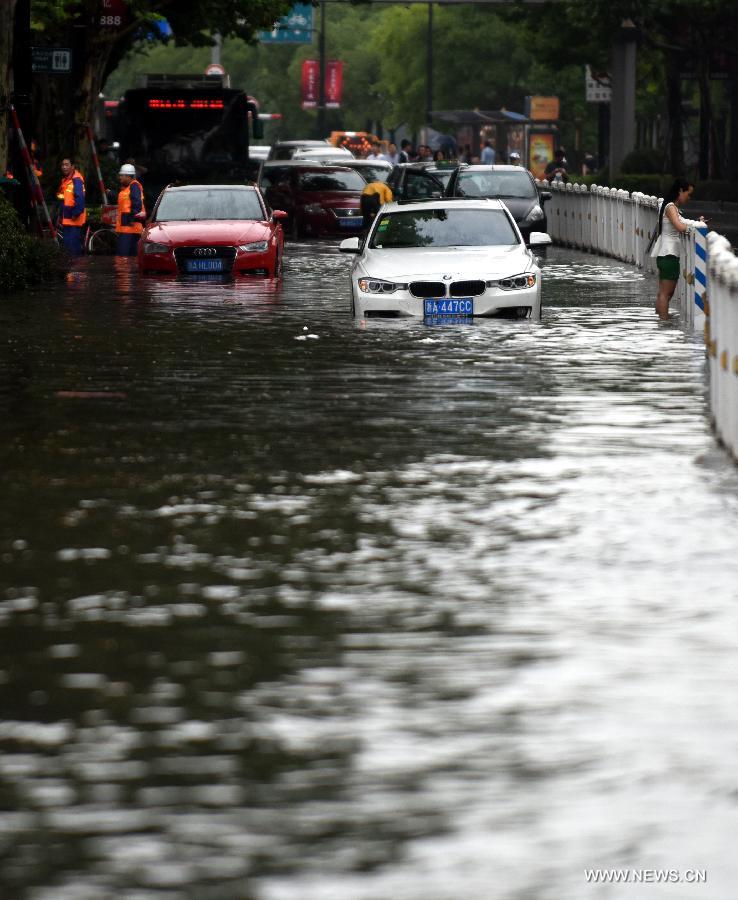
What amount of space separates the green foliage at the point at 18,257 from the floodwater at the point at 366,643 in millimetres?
10980

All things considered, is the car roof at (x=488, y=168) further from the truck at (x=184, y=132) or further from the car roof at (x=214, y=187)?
the car roof at (x=214, y=187)

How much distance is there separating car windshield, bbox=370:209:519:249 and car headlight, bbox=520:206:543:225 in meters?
14.9

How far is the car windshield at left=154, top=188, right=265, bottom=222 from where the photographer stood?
3041 centimetres

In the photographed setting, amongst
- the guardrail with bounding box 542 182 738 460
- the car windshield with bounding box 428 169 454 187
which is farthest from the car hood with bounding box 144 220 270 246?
the car windshield with bounding box 428 169 454 187

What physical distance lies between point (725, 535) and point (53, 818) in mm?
4822

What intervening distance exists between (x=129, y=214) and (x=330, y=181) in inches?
434

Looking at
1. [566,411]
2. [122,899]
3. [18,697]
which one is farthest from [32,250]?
[122,899]

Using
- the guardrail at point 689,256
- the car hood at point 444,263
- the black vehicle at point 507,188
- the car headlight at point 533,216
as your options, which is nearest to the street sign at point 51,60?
the black vehicle at point 507,188

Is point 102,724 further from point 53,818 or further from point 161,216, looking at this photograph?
point 161,216

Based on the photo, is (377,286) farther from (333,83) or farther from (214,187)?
(333,83)

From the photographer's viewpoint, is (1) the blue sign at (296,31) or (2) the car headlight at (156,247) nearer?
(2) the car headlight at (156,247)

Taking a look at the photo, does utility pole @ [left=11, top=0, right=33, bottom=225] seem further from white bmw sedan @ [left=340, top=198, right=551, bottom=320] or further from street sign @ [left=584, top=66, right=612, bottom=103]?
street sign @ [left=584, top=66, right=612, bottom=103]

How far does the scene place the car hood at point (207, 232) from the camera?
29.4m

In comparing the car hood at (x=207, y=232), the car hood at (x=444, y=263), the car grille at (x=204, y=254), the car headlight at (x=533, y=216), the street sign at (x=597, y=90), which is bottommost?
the car headlight at (x=533, y=216)
